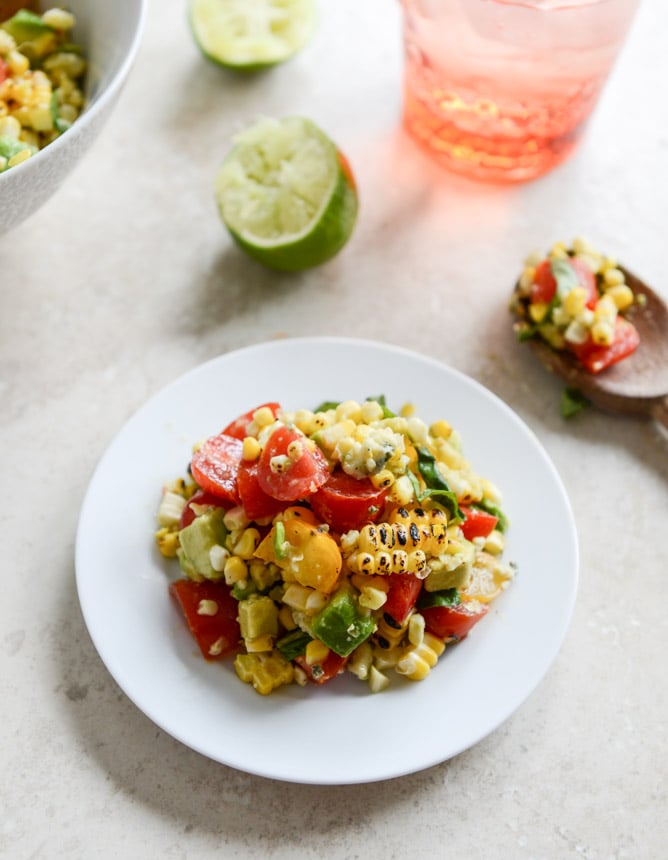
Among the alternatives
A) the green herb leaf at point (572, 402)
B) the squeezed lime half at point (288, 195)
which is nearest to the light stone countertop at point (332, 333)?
the green herb leaf at point (572, 402)

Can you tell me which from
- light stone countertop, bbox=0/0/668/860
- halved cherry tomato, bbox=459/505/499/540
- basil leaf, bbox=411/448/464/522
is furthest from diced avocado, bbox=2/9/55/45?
halved cherry tomato, bbox=459/505/499/540

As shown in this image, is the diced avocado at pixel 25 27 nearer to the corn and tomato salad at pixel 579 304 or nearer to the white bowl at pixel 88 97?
the white bowl at pixel 88 97

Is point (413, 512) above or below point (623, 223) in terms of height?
above

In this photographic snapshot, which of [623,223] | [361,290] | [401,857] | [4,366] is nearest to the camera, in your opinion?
[401,857]

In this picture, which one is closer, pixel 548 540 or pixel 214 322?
pixel 548 540

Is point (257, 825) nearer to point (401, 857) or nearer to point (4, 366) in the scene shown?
point (401, 857)

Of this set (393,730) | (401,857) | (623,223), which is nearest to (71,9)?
(623,223)
